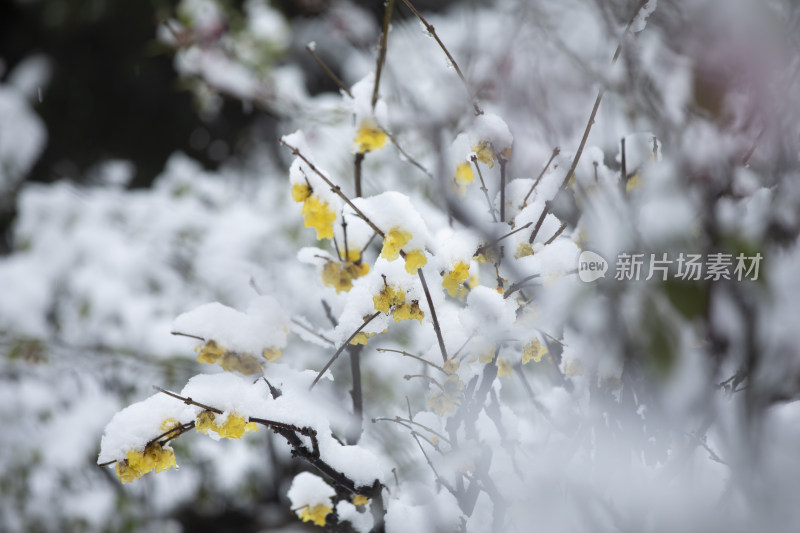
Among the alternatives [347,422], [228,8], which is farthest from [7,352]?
[347,422]

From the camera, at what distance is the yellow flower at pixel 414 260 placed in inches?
27.9

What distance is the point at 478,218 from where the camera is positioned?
880 millimetres

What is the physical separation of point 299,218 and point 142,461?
75.4 inches

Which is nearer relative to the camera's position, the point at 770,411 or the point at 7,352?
the point at 770,411

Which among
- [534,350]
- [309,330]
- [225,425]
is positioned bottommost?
[225,425]

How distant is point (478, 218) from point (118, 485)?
231 centimetres

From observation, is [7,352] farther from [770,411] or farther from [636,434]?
[770,411]

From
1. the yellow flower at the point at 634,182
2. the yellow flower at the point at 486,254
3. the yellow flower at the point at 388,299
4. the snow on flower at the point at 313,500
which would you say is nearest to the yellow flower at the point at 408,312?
the yellow flower at the point at 388,299

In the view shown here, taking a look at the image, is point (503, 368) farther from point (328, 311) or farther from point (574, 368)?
point (328, 311)

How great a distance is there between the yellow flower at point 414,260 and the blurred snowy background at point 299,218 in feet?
0.63

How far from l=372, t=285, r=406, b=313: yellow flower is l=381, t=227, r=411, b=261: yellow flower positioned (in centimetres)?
6

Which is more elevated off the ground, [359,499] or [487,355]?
[487,355]

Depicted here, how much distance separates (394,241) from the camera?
0.70 m

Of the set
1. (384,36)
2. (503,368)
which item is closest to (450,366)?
(503,368)
